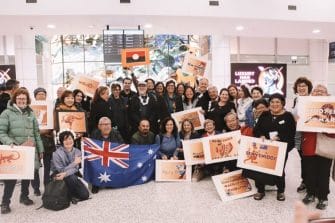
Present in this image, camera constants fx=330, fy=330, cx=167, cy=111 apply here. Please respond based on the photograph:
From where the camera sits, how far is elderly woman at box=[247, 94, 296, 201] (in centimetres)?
409

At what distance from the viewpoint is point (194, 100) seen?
238 inches

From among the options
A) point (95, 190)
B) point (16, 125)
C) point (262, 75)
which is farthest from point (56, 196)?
point (262, 75)

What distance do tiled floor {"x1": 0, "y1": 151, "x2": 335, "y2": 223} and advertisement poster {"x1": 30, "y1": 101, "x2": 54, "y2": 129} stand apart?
1.04 metres

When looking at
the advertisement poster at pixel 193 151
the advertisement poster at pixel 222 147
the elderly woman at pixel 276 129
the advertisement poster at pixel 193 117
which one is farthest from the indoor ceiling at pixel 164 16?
the elderly woman at pixel 276 129

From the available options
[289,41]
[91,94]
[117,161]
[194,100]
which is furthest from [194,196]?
[289,41]

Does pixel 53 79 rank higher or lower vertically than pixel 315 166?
higher

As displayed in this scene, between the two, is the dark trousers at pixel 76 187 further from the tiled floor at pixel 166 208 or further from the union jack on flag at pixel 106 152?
the union jack on flag at pixel 106 152

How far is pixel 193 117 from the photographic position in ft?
18.8

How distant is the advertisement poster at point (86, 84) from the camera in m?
5.93

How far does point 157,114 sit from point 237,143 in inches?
61.2

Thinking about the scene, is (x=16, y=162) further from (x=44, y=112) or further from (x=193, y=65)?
(x=193, y=65)

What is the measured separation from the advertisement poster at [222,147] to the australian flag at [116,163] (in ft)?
2.99

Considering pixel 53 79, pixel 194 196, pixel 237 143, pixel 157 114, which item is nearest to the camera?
pixel 194 196

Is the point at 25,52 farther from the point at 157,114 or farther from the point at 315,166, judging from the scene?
the point at 315,166
